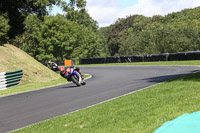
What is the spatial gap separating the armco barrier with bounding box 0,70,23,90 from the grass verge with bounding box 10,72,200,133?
43.1 feet

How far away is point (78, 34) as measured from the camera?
86.6m

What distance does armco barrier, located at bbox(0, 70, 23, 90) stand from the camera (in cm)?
2034

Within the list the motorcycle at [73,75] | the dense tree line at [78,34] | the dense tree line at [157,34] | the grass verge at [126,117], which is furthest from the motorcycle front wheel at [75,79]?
the dense tree line at [157,34]

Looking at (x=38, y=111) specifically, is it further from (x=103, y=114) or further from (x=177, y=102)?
(x=177, y=102)

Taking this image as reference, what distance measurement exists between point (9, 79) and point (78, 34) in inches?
2600

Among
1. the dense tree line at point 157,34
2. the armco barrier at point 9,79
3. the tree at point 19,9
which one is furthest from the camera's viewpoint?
the dense tree line at point 157,34

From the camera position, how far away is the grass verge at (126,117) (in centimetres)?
630

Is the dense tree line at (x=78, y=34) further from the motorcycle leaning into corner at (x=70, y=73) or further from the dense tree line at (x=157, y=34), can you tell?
the motorcycle leaning into corner at (x=70, y=73)

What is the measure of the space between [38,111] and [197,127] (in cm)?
Answer: 595

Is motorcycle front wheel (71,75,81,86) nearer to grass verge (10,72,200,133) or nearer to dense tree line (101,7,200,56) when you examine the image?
grass verge (10,72,200,133)

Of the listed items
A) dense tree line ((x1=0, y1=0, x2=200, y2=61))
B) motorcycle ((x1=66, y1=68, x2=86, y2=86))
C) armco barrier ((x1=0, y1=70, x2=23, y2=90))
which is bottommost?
armco barrier ((x1=0, y1=70, x2=23, y2=90))

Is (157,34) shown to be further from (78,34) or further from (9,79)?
(9,79)

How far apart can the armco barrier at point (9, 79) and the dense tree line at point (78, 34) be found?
4003mm

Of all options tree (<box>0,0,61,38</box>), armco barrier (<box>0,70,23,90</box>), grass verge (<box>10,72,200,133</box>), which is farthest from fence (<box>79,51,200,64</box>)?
grass verge (<box>10,72,200,133</box>)
